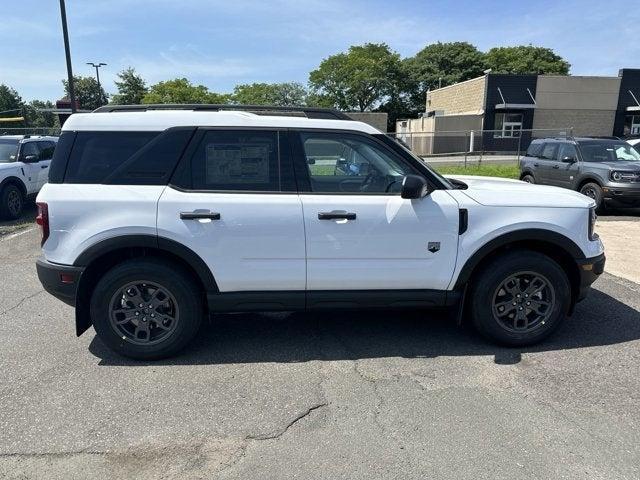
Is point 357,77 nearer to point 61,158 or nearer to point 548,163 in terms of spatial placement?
point 548,163

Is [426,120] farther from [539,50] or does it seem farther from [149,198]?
[149,198]

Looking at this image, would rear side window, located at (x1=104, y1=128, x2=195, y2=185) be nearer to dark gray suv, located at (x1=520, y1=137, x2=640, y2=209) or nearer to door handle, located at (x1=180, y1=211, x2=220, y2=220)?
door handle, located at (x1=180, y1=211, x2=220, y2=220)

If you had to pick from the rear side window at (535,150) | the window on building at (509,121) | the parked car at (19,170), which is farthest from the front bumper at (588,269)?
the window on building at (509,121)

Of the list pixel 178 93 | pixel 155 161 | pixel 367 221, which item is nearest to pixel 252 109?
pixel 155 161

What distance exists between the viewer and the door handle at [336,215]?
3.68 meters

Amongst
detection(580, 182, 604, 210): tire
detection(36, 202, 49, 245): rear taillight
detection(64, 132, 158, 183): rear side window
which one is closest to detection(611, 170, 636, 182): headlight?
detection(580, 182, 604, 210): tire

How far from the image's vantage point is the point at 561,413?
124 inches

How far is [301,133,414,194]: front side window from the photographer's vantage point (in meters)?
3.83

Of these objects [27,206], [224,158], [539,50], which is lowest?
[27,206]

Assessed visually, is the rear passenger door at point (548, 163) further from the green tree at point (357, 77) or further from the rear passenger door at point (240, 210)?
the green tree at point (357, 77)

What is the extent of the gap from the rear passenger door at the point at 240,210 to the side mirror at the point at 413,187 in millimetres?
792

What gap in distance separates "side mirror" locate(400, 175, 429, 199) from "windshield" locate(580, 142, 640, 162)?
9.43 metres

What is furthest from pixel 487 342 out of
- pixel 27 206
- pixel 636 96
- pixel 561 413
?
pixel 636 96

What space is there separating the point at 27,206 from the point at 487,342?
38.6 ft
